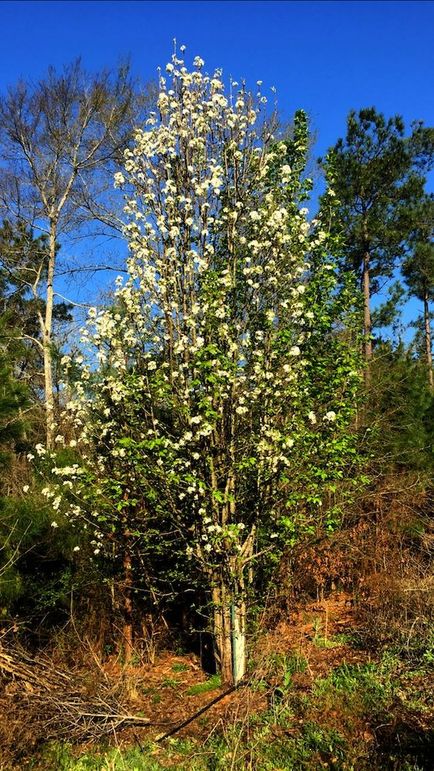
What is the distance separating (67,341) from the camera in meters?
18.1

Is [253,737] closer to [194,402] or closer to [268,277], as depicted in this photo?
[194,402]

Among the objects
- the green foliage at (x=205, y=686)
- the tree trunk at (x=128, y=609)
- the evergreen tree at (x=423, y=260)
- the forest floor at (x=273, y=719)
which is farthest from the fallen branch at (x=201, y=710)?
the evergreen tree at (x=423, y=260)

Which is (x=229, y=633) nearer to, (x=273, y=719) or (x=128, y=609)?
(x=273, y=719)

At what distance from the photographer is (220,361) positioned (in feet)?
21.6

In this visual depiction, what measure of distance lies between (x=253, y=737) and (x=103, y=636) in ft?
11.5

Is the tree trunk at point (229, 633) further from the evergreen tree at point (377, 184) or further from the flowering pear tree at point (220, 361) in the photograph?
the evergreen tree at point (377, 184)

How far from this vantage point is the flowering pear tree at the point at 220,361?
274 inches

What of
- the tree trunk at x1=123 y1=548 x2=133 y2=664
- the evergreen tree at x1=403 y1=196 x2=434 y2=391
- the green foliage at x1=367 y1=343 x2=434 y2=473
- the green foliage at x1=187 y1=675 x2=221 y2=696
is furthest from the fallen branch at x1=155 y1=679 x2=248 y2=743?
the evergreen tree at x1=403 y1=196 x2=434 y2=391

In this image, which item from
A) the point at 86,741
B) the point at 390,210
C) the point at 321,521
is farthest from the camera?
the point at 390,210

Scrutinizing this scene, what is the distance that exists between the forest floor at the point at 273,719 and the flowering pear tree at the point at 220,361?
2.24 ft

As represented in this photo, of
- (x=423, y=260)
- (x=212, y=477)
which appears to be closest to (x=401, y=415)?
(x=212, y=477)

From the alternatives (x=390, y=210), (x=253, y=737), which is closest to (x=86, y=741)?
(x=253, y=737)

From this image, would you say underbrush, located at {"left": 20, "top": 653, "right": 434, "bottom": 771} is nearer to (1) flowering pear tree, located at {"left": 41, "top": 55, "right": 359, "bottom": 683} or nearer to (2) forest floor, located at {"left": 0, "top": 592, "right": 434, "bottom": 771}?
(2) forest floor, located at {"left": 0, "top": 592, "right": 434, "bottom": 771}

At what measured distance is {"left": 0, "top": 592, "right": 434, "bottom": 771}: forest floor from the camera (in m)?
5.72
